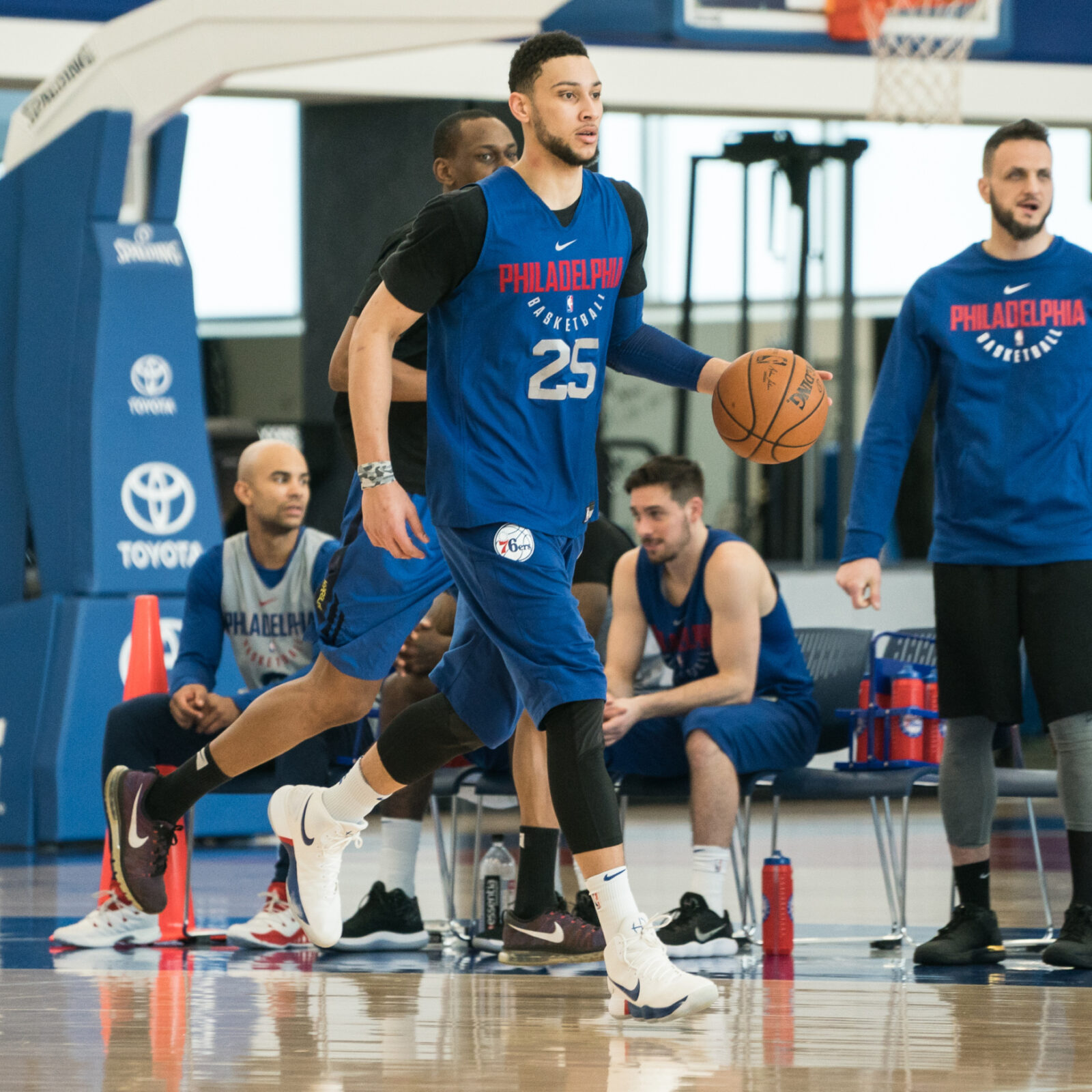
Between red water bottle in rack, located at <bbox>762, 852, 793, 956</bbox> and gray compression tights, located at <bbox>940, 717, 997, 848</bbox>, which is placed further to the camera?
red water bottle in rack, located at <bbox>762, 852, 793, 956</bbox>

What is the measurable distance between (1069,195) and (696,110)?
2795 millimetres

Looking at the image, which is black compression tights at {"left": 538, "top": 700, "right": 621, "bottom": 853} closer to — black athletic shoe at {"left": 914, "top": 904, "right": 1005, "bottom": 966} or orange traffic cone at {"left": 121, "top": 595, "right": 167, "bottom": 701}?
black athletic shoe at {"left": 914, "top": 904, "right": 1005, "bottom": 966}

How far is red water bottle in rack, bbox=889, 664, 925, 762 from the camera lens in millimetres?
4980

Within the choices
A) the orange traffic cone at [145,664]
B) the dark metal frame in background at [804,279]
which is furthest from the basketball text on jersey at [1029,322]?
the dark metal frame in background at [804,279]

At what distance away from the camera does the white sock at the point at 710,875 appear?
472cm

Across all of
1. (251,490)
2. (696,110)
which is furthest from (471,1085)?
(696,110)

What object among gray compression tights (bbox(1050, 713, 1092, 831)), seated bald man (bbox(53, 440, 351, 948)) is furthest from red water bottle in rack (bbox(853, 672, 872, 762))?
seated bald man (bbox(53, 440, 351, 948))

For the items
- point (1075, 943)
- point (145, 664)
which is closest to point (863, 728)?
point (1075, 943)

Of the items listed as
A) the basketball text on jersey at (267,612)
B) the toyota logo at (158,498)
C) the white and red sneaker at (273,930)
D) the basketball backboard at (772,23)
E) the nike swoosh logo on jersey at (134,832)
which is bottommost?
the white and red sneaker at (273,930)

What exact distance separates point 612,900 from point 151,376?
530cm

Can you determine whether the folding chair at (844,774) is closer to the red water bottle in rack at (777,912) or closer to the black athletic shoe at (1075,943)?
the red water bottle in rack at (777,912)

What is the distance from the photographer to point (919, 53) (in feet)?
31.1

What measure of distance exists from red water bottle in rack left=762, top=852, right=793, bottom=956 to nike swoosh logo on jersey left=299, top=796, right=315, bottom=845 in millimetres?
1258

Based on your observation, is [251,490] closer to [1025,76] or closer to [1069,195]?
[1025,76]
